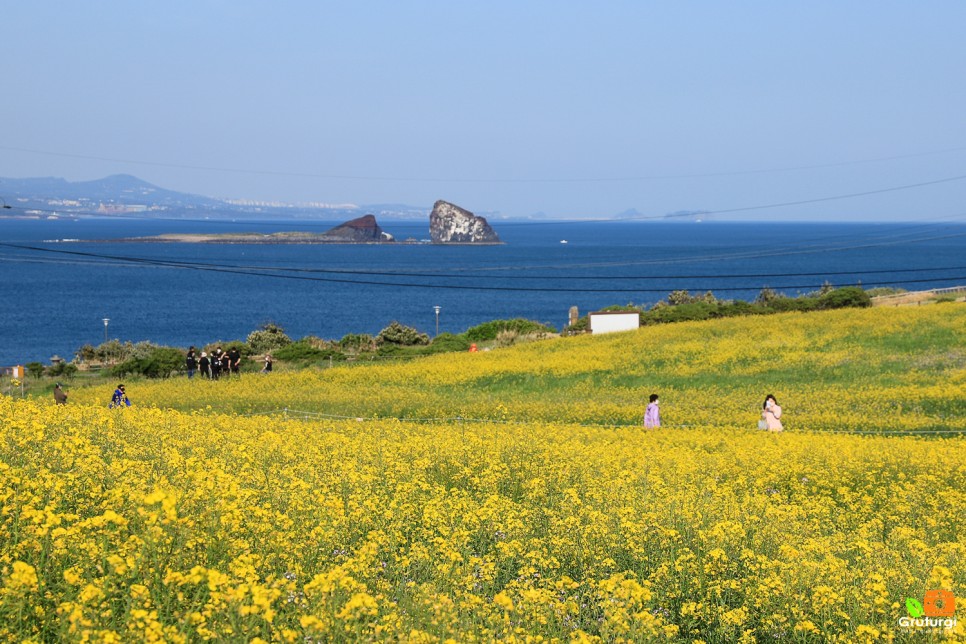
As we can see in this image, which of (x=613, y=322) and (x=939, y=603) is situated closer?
(x=939, y=603)

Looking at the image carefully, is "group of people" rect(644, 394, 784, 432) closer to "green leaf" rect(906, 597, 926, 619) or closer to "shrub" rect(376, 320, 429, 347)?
"green leaf" rect(906, 597, 926, 619)

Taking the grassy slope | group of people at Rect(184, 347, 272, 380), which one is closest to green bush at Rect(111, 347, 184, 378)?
group of people at Rect(184, 347, 272, 380)

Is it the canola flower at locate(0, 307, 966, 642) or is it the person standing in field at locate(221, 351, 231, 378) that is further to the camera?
the person standing in field at locate(221, 351, 231, 378)

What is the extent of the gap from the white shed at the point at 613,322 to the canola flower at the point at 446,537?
1357 inches

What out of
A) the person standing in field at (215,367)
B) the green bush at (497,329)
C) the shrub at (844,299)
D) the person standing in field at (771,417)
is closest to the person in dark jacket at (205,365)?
the person standing in field at (215,367)

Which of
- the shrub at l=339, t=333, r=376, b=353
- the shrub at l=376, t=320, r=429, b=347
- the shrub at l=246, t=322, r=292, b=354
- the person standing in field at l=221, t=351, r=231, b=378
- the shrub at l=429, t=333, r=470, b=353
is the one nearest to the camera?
the person standing in field at l=221, t=351, r=231, b=378

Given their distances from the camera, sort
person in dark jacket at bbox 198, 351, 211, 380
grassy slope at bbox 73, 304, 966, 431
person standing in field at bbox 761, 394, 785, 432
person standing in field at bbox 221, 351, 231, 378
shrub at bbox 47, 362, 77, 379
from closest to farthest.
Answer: person standing in field at bbox 761, 394, 785, 432 < grassy slope at bbox 73, 304, 966, 431 < person in dark jacket at bbox 198, 351, 211, 380 < person standing in field at bbox 221, 351, 231, 378 < shrub at bbox 47, 362, 77, 379

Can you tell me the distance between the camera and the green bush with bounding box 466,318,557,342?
5937 cm

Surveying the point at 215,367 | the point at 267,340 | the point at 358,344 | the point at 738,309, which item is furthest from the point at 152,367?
the point at 738,309

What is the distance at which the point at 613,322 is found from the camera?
54.1 m

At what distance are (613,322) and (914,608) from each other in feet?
150

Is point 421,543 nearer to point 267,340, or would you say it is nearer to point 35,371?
point 35,371

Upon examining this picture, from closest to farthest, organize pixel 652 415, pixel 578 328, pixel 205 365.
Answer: pixel 652 415, pixel 205 365, pixel 578 328

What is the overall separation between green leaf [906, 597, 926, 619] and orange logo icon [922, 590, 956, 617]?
0.14 ft
